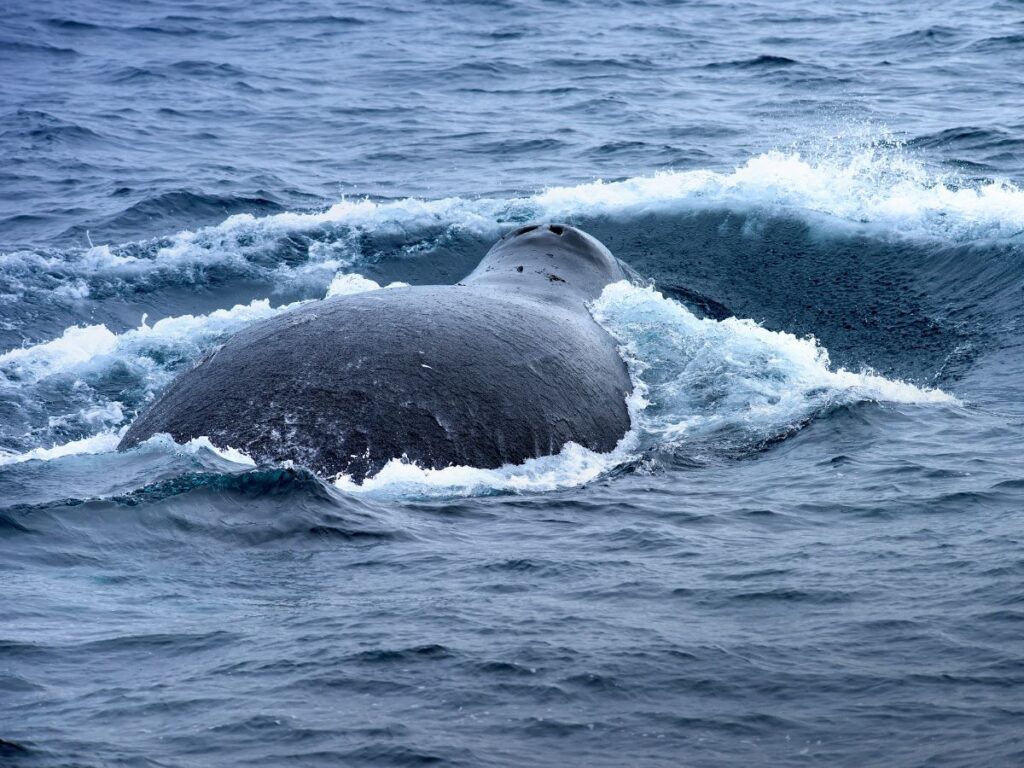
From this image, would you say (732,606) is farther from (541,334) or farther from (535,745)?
(541,334)

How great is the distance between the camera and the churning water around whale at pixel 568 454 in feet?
23.9

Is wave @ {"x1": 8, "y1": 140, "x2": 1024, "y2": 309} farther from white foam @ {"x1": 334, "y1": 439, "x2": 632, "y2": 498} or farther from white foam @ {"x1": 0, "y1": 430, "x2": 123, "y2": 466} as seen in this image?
white foam @ {"x1": 334, "y1": 439, "x2": 632, "y2": 498}

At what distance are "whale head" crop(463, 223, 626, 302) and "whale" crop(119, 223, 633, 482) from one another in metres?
1.17

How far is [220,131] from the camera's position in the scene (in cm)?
3319

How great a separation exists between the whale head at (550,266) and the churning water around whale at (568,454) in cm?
49

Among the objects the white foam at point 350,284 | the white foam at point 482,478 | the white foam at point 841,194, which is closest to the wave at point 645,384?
the white foam at point 482,478

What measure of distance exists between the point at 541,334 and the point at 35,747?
752cm

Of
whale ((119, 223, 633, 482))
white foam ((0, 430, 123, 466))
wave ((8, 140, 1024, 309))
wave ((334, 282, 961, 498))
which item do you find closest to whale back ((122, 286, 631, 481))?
whale ((119, 223, 633, 482))

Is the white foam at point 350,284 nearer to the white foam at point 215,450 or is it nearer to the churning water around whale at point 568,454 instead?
the churning water around whale at point 568,454

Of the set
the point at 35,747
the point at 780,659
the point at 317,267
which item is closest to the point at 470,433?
the point at 780,659

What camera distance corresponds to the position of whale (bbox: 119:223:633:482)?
11.0 metres

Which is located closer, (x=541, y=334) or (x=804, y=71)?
(x=541, y=334)

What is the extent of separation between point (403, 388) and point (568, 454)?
1.62 m

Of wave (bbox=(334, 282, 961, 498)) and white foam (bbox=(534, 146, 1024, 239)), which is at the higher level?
white foam (bbox=(534, 146, 1024, 239))
